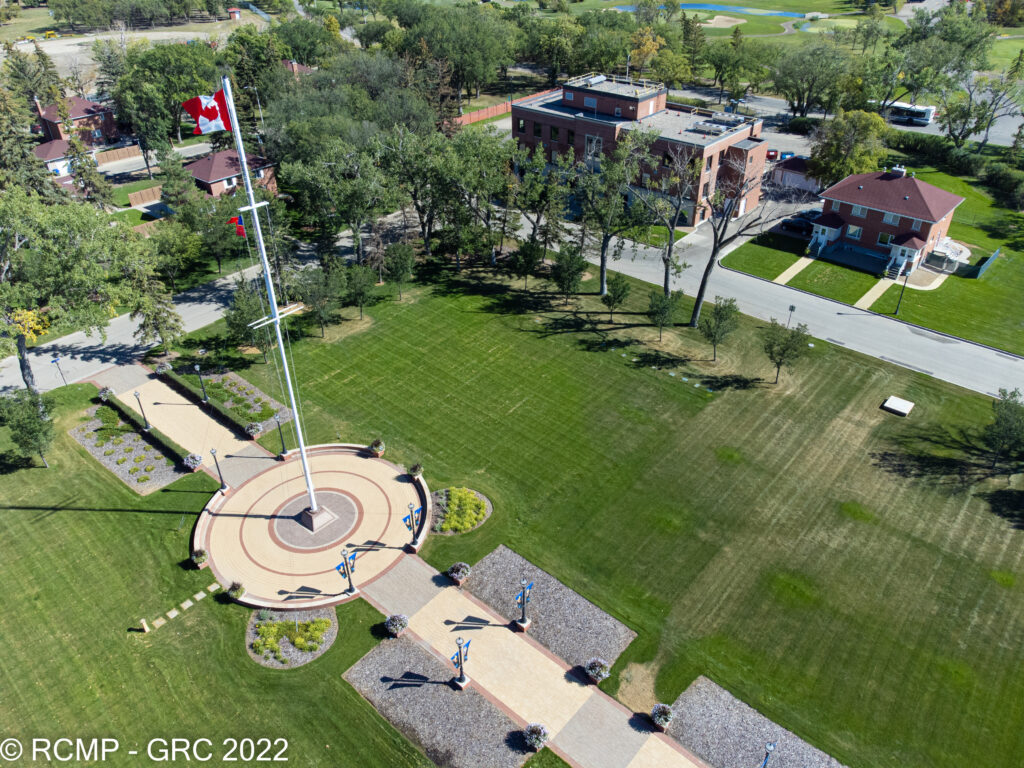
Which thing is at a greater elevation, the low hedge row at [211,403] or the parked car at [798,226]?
the parked car at [798,226]

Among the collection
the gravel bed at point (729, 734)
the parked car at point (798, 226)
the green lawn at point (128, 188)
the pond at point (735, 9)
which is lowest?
the gravel bed at point (729, 734)

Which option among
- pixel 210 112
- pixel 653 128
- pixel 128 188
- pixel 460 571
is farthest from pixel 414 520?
pixel 128 188

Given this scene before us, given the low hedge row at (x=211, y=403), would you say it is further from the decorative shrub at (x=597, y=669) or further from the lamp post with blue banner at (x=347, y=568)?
the decorative shrub at (x=597, y=669)

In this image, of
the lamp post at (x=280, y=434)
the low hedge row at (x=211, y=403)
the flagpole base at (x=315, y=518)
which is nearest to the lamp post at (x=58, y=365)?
the low hedge row at (x=211, y=403)

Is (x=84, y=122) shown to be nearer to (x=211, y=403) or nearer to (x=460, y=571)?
(x=211, y=403)

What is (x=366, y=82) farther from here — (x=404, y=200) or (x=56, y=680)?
(x=56, y=680)

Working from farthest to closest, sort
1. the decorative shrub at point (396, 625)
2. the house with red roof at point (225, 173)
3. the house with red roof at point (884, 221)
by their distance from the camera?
the house with red roof at point (225, 173) → the house with red roof at point (884, 221) → the decorative shrub at point (396, 625)

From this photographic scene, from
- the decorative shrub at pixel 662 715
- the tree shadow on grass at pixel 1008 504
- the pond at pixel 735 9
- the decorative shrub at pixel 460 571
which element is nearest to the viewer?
the decorative shrub at pixel 662 715

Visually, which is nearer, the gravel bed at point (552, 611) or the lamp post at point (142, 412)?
the gravel bed at point (552, 611)
